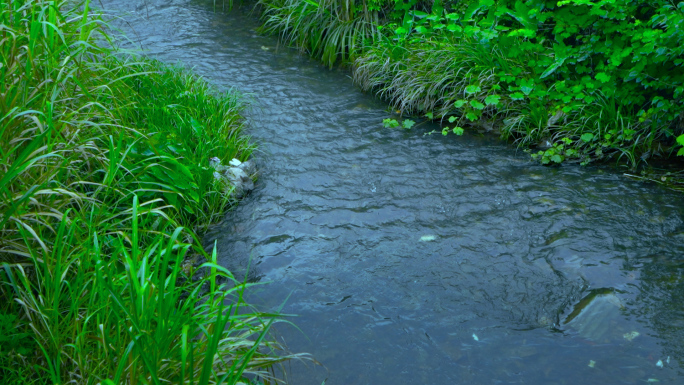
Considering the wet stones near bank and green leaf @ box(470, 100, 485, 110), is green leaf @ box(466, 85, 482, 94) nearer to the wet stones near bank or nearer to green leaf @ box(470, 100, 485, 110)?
green leaf @ box(470, 100, 485, 110)

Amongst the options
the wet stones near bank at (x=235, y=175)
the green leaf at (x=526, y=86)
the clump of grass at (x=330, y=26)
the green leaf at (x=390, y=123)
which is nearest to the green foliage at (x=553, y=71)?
the green leaf at (x=526, y=86)

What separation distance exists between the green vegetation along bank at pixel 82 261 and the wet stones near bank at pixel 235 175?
43 cm

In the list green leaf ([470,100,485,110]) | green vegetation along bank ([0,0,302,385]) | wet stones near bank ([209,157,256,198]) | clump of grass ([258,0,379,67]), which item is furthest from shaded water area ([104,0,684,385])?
clump of grass ([258,0,379,67])

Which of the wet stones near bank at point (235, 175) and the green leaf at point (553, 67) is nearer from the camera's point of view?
the wet stones near bank at point (235, 175)

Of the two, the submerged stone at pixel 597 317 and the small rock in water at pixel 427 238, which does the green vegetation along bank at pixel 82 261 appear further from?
the submerged stone at pixel 597 317

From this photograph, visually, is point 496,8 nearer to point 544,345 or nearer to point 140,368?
point 544,345

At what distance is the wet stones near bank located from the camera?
191 inches

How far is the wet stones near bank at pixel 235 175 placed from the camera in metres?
4.85

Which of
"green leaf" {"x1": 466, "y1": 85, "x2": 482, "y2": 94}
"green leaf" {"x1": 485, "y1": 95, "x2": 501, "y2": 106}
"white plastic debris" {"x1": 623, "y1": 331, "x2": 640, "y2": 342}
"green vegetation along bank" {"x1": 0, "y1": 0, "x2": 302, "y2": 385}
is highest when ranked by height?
"green leaf" {"x1": 466, "y1": 85, "x2": 482, "y2": 94}

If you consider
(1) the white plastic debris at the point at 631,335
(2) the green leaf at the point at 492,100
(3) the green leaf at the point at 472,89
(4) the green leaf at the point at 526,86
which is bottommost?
(1) the white plastic debris at the point at 631,335

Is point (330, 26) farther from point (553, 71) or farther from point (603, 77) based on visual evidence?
point (603, 77)

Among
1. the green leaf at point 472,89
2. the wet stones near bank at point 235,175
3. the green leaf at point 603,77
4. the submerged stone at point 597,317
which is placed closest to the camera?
the submerged stone at point 597,317

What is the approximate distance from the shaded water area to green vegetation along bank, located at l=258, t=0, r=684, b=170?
34 cm

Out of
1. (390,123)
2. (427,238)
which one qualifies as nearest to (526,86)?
(390,123)
